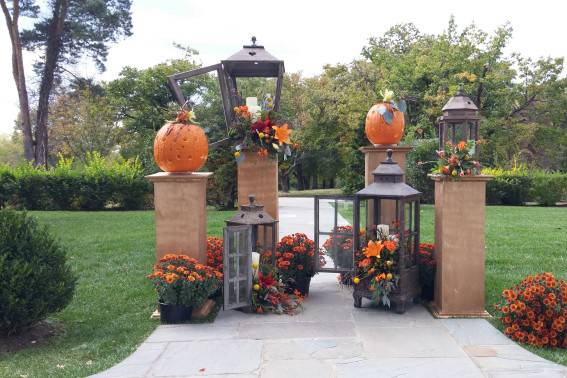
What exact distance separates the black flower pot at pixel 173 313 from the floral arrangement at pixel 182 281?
0.20 feet

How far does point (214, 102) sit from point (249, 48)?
567 inches

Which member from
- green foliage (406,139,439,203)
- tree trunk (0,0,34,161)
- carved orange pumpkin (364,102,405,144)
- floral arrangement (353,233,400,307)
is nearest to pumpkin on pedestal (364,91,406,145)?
carved orange pumpkin (364,102,405,144)

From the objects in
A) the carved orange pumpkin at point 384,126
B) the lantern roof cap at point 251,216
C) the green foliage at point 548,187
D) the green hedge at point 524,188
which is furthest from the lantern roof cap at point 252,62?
the green foliage at point 548,187

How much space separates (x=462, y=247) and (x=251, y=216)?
2.16m

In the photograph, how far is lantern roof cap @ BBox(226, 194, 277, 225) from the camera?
5.73 metres

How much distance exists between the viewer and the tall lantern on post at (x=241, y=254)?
5.29m

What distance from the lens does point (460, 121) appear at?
5598mm

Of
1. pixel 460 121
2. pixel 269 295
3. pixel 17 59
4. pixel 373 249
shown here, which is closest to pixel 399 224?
pixel 373 249

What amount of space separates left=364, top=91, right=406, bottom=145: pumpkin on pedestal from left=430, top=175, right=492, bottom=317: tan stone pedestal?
1155mm

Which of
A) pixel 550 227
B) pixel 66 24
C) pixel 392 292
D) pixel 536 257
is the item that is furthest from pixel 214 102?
pixel 392 292

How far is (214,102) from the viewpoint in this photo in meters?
20.5

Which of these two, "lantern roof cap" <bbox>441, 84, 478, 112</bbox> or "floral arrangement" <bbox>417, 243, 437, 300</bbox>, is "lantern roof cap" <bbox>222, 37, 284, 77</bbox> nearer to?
"lantern roof cap" <bbox>441, 84, 478, 112</bbox>

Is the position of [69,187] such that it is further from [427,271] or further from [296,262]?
A: [427,271]

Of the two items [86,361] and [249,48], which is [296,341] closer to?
[86,361]
